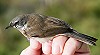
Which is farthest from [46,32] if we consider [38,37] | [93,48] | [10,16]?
[10,16]

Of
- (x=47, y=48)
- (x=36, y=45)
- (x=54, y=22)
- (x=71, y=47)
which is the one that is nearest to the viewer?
(x=71, y=47)

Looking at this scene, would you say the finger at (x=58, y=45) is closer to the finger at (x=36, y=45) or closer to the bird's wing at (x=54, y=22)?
the finger at (x=36, y=45)

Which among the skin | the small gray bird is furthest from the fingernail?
the small gray bird

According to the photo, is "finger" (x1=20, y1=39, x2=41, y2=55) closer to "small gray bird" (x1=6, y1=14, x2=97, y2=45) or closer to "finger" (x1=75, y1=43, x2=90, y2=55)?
"small gray bird" (x1=6, y1=14, x2=97, y2=45)

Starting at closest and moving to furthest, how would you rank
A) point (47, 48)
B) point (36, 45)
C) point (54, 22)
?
point (47, 48) < point (36, 45) < point (54, 22)

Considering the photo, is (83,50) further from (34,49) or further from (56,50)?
(34,49)

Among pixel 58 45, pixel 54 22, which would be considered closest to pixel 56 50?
pixel 58 45

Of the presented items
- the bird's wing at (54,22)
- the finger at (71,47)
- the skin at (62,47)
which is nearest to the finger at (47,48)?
the skin at (62,47)

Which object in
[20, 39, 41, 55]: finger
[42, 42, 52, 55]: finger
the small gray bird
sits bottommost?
[42, 42, 52, 55]: finger
